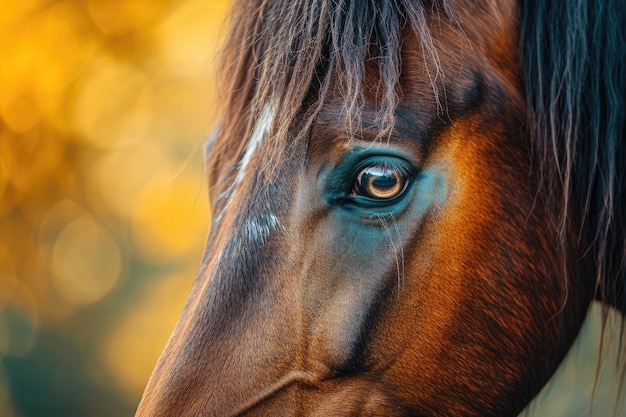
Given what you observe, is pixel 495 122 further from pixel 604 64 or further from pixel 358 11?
pixel 358 11

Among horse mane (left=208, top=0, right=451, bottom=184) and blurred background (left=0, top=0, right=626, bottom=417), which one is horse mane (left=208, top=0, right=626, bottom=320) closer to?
horse mane (left=208, top=0, right=451, bottom=184)

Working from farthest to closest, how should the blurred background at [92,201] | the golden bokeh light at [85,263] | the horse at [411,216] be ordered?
1. the golden bokeh light at [85,263]
2. the blurred background at [92,201]
3. the horse at [411,216]

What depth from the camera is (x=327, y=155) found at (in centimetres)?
110

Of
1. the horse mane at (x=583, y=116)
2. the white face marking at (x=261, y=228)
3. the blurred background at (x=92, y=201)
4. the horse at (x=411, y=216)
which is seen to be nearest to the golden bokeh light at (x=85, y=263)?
the blurred background at (x=92, y=201)

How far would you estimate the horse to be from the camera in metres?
1.06

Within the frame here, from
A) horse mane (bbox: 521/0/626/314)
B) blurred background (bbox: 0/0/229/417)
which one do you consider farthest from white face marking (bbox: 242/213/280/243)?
blurred background (bbox: 0/0/229/417)

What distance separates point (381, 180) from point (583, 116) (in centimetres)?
43

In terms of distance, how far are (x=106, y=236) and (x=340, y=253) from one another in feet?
23.5

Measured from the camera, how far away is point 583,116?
3.78 ft

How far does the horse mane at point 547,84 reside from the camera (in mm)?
1117

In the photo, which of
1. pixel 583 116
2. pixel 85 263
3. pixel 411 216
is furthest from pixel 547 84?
pixel 85 263

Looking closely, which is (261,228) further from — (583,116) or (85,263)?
(85,263)

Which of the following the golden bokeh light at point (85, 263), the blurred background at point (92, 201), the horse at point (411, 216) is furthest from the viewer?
the golden bokeh light at point (85, 263)

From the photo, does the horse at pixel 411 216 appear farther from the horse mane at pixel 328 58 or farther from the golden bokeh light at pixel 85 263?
the golden bokeh light at pixel 85 263
